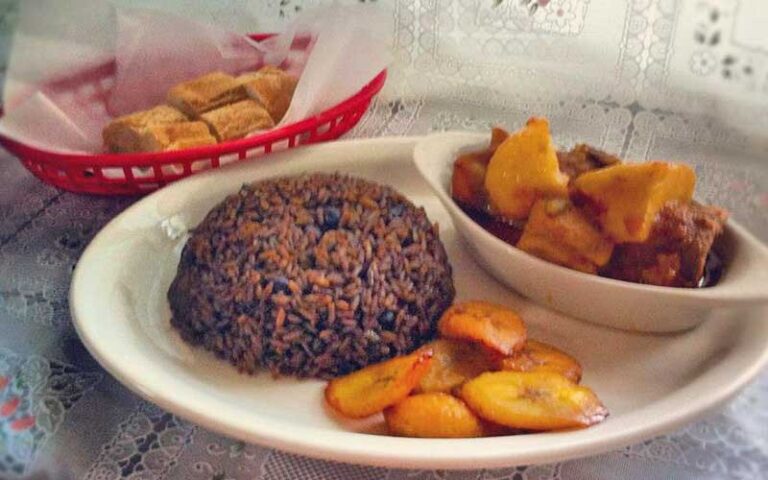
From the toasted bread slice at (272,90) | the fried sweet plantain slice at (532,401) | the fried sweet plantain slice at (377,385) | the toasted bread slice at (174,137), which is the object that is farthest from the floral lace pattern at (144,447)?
the toasted bread slice at (272,90)

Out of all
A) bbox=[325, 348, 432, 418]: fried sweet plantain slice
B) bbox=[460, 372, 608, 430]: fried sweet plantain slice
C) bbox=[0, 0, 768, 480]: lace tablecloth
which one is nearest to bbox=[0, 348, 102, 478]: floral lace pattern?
bbox=[0, 0, 768, 480]: lace tablecloth

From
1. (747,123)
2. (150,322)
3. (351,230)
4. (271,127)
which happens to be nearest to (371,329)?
(351,230)

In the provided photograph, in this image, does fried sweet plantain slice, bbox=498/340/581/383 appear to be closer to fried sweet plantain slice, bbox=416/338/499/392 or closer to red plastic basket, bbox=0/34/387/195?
fried sweet plantain slice, bbox=416/338/499/392

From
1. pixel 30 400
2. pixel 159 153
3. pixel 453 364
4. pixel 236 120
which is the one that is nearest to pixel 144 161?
pixel 159 153

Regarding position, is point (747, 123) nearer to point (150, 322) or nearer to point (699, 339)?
point (699, 339)

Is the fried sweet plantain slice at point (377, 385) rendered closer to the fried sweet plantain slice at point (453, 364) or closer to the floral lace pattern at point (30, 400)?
the fried sweet plantain slice at point (453, 364)

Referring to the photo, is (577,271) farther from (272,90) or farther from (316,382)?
(272,90)
